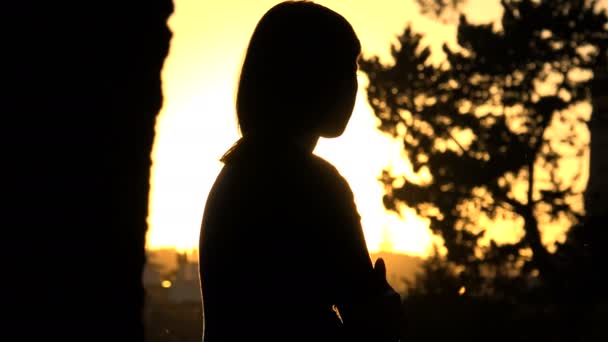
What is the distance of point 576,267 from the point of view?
1662 centimetres

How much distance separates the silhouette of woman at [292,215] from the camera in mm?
1452

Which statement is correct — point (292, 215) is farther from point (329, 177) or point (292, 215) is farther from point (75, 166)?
point (75, 166)

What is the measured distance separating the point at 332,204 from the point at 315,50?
44 centimetres

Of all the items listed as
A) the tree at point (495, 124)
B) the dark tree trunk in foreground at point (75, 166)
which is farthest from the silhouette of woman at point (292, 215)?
the tree at point (495, 124)

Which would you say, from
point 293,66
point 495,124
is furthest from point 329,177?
point 495,124

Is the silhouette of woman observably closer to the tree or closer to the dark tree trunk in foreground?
the dark tree trunk in foreground

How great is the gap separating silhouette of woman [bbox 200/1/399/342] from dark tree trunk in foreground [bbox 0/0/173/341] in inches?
10.6

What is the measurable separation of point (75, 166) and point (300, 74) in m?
0.62

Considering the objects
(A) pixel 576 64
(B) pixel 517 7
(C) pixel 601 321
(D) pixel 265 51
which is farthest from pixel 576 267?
(D) pixel 265 51

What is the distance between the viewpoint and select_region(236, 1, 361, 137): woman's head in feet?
5.38

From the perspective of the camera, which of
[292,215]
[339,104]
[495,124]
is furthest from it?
[495,124]

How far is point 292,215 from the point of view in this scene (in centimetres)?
147

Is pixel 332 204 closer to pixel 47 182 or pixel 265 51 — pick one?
pixel 265 51

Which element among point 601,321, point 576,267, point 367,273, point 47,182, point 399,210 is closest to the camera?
point 367,273
